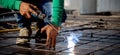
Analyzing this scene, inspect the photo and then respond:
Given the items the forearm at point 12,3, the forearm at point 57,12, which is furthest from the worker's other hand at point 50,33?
the forearm at point 12,3

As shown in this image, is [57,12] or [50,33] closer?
[50,33]

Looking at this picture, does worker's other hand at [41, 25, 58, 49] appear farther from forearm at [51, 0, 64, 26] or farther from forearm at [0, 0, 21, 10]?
forearm at [0, 0, 21, 10]

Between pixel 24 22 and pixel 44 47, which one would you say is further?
pixel 24 22

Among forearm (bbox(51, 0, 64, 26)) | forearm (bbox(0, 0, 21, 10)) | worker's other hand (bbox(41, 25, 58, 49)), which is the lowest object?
worker's other hand (bbox(41, 25, 58, 49))

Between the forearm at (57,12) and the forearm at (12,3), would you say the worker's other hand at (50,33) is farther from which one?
the forearm at (12,3)

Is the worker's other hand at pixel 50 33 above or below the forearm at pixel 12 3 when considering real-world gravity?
below

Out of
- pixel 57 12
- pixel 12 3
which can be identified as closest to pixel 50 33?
pixel 57 12

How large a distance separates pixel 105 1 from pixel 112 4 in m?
0.36

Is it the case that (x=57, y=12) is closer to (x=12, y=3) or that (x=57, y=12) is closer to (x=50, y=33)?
(x=50, y=33)

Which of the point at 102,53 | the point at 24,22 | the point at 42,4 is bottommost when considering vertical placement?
the point at 102,53

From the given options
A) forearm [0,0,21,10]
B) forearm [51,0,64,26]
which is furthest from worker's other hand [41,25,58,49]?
forearm [0,0,21,10]

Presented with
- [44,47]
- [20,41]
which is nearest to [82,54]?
[44,47]

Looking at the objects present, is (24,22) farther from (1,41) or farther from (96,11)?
(96,11)

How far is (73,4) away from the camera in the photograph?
1211cm
